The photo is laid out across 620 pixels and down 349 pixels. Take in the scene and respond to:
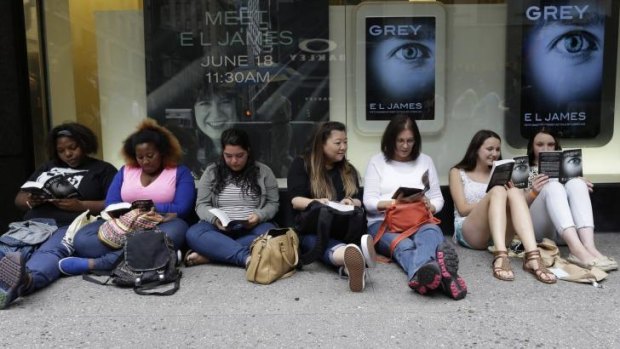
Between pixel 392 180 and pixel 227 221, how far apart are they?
1394mm

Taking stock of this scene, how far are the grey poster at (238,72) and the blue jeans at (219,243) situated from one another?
1.67 meters

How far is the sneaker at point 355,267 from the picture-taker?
3.92 meters

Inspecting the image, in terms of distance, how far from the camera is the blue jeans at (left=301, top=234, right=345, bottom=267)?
4391 mm

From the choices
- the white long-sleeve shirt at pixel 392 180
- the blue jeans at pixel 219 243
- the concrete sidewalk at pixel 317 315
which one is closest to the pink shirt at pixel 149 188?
the blue jeans at pixel 219 243

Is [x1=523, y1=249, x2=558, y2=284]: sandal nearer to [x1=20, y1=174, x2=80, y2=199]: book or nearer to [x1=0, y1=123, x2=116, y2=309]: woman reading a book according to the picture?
[x1=0, y1=123, x2=116, y2=309]: woman reading a book

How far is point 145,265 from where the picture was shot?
4141 mm

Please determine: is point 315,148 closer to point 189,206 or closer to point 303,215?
point 303,215

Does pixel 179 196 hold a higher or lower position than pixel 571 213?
higher

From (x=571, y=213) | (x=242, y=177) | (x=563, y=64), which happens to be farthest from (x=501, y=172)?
(x=563, y=64)

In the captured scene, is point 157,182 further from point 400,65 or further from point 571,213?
point 571,213

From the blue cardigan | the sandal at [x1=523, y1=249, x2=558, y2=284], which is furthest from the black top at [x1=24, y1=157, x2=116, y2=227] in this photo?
the sandal at [x1=523, y1=249, x2=558, y2=284]

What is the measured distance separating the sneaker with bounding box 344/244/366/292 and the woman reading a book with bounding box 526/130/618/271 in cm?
163

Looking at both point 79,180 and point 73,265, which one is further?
point 79,180

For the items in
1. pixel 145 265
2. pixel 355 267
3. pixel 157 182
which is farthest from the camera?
pixel 157 182
